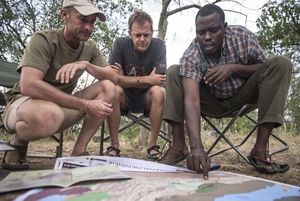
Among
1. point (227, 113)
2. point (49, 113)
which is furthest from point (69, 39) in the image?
point (227, 113)

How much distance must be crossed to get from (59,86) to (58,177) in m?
1.07

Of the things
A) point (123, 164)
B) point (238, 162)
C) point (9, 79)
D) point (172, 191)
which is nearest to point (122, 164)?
point (123, 164)

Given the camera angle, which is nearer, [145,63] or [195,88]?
[195,88]

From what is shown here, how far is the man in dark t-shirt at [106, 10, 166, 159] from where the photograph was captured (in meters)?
2.81

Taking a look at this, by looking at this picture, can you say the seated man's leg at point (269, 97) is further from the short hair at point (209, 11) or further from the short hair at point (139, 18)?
the short hair at point (139, 18)

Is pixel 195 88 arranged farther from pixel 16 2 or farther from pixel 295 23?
pixel 16 2

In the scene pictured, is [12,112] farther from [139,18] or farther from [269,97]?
[269,97]

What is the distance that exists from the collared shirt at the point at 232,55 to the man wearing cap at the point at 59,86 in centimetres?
51

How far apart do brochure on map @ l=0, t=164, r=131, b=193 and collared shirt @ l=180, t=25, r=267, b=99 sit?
36.2 inches

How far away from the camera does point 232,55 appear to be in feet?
7.82

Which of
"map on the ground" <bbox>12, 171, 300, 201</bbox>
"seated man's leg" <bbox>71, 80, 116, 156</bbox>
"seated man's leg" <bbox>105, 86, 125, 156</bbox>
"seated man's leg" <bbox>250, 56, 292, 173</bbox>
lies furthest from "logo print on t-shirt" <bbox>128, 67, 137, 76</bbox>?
"map on the ground" <bbox>12, 171, 300, 201</bbox>

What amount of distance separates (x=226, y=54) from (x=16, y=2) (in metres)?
5.99

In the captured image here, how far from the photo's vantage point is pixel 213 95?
2498 mm

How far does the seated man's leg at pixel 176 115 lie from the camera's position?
228 cm
